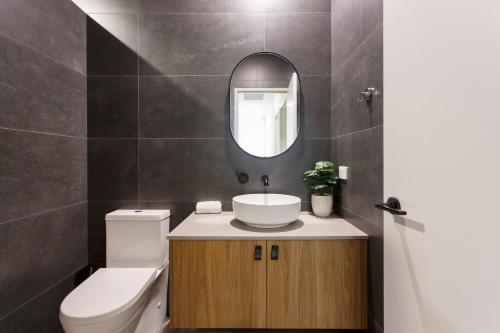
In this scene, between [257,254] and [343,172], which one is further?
[343,172]

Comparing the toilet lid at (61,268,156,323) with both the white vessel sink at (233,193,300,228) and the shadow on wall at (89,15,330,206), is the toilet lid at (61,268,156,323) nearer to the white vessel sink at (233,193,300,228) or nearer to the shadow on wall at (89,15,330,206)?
the shadow on wall at (89,15,330,206)

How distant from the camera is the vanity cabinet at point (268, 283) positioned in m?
1.11

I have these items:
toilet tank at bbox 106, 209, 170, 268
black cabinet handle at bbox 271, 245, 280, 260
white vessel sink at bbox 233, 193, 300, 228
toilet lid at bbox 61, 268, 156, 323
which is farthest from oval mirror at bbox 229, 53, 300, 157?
toilet lid at bbox 61, 268, 156, 323

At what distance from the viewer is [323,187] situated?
1.46m

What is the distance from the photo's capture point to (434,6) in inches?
26.9

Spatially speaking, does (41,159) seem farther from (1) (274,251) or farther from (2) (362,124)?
(2) (362,124)

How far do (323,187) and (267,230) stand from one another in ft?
1.65

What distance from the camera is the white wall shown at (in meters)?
0.53

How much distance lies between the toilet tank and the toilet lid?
141 mm

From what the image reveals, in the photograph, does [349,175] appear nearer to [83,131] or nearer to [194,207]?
[194,207]

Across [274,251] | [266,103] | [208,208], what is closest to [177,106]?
[266,103]

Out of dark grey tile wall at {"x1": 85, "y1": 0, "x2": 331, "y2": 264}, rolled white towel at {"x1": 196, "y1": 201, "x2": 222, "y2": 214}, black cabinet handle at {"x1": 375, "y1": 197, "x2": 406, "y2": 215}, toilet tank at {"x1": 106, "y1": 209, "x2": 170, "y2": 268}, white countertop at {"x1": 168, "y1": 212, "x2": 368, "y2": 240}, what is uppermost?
dark grey tile wall at {"x1": 85, "y1": 0, "x2": 331, "y2": 264}

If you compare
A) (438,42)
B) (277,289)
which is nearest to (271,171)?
(277,289)

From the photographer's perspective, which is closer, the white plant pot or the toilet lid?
the toilet lid
